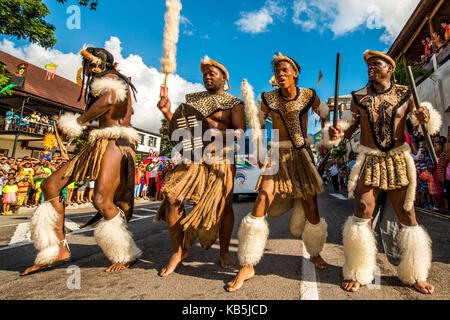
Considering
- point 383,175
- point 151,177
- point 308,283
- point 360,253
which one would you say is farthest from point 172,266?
point 151,177

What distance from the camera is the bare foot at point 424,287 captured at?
6.61 ft

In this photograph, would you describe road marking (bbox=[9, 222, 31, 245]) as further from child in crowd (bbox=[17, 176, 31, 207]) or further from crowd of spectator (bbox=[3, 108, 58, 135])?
crowd of spectator (bbox=[3, 108, 58, 135])

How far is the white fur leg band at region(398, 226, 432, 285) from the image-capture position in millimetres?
2096

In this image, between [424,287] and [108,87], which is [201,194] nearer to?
[108,87]

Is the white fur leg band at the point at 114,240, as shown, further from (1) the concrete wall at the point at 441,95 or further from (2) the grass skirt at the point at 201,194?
(1) the concrete wall at the point at 441,95

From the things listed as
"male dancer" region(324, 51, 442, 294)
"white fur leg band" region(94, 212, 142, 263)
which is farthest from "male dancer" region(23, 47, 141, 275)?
"male dancer" region(324, 51, 442, 294)

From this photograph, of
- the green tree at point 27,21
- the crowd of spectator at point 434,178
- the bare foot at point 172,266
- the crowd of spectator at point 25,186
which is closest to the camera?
the bare foot at point 172,266

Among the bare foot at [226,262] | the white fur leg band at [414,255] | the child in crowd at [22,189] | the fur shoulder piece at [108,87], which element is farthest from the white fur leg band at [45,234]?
the child in crowd at [22,189]

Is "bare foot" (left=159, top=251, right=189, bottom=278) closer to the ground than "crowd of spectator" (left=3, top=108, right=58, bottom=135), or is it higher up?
closer to the ground

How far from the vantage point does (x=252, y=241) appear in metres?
2.30

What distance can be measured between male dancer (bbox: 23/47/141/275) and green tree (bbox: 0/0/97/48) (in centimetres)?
1036

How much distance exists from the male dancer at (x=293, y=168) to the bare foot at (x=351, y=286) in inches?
17.0

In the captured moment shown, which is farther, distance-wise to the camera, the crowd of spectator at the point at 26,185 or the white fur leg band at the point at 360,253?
the crowd of spectator at the point at 26,185
